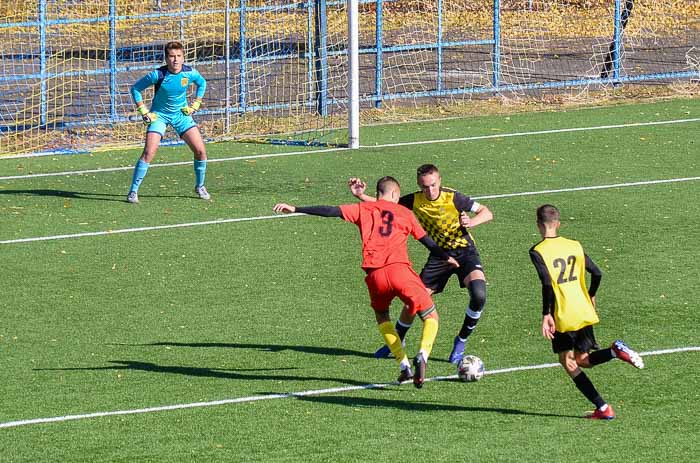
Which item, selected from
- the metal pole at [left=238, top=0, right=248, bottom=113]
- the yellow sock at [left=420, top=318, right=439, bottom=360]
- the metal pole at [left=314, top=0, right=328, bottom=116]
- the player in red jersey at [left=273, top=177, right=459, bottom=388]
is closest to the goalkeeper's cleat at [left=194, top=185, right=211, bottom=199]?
the metal pole at [left=314, top=0, right=328, bottom=116]

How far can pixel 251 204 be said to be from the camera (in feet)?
56.0

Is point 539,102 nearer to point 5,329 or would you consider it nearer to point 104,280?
point 104,280

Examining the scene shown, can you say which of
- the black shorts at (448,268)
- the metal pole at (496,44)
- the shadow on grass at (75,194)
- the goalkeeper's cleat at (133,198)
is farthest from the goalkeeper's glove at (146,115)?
the metal pole at (496,44)

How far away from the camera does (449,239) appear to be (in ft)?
35.0

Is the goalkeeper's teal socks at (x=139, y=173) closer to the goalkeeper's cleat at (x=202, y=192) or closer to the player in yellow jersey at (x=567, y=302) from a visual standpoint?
the goalkeeper's cleat at (x=202, y=192)

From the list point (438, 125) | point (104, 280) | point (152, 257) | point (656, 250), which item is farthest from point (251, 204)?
point (438, 125)

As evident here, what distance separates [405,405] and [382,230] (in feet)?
4.13

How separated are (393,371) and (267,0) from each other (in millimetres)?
15788

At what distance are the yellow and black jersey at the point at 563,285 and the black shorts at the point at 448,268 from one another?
1.73m

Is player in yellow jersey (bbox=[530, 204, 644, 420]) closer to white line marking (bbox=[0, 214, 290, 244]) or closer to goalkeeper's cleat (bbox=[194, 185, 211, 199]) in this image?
white line marking (bbox=[0, 214, 290, 244])

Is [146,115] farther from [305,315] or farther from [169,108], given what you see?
[305,315]

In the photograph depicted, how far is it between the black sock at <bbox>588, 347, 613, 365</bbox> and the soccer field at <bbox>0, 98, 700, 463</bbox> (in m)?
0.38

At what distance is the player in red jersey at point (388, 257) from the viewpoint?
31.7ft

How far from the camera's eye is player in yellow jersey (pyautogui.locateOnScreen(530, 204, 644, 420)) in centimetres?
886
